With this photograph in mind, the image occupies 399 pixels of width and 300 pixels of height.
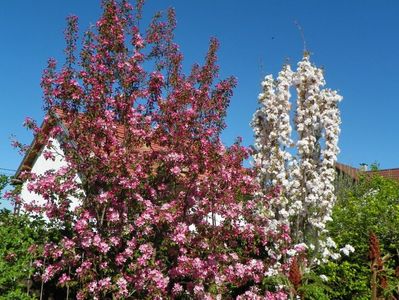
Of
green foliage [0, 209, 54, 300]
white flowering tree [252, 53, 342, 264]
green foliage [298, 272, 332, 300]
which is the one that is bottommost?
green foliage [298, 272, 332, 300]

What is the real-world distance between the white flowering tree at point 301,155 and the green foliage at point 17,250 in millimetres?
4409

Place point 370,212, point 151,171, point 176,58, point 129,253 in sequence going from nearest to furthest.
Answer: point 129,253, point 151,171, point 176,58, point 370,212

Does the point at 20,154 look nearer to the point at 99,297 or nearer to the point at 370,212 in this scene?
the point at 99,297

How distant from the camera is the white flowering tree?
33.4 feet

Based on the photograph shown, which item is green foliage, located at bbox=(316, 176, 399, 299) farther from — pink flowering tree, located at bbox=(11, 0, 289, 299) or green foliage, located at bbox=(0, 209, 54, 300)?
green foliage, located at bbox=(0, 209, 54, 300)

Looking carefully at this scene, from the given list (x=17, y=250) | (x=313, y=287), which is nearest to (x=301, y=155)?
(x=313, y=287)

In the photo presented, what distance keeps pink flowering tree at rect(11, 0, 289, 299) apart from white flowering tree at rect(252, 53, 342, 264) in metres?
1.25

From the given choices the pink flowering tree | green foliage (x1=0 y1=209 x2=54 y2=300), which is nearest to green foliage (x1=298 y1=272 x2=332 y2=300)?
the pink flowering tree

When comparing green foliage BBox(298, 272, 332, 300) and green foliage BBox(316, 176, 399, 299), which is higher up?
green foliage BBox(316, 176, 399, 299)

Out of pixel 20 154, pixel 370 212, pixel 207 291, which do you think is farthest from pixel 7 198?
pixel 370 212

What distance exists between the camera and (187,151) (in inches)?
332

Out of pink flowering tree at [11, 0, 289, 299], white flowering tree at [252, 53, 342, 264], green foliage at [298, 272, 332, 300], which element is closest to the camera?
green foliage at [298, 272, 332, 300]

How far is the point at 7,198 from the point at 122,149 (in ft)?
8.23

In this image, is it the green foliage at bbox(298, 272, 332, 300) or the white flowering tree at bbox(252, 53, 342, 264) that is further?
the white flowering tree at bbox(252, 53, 342, 264)
